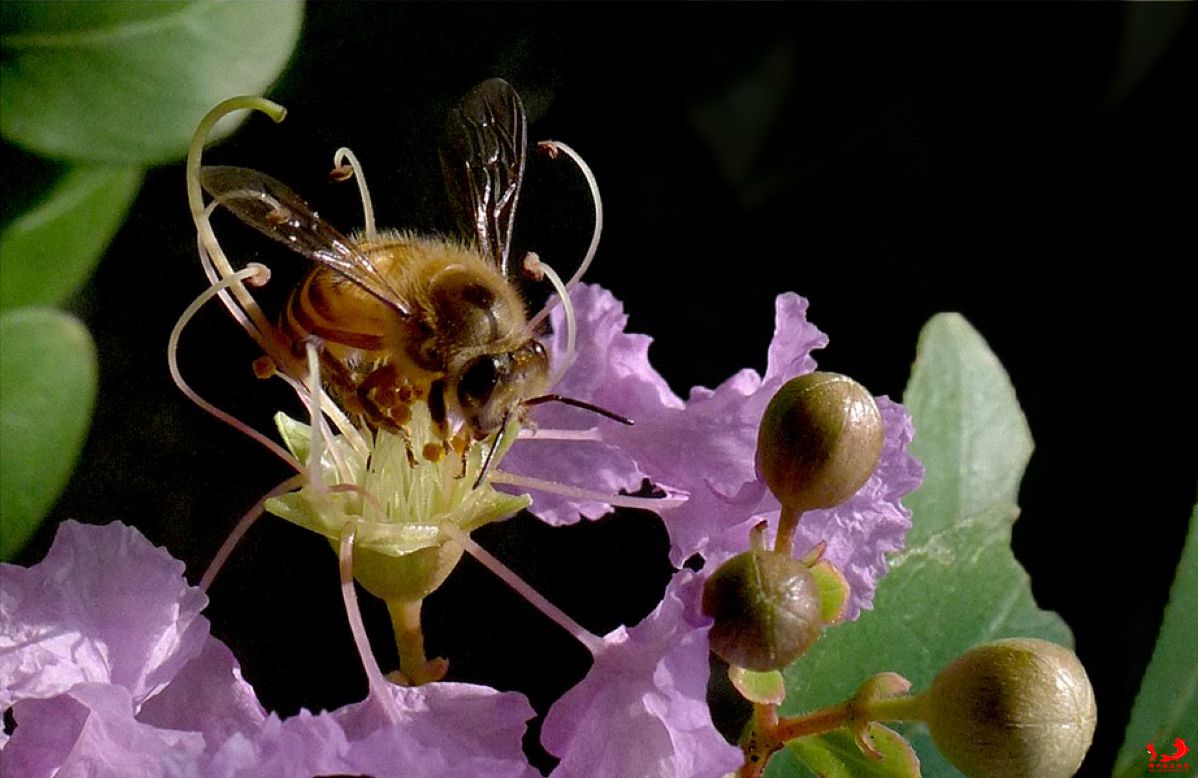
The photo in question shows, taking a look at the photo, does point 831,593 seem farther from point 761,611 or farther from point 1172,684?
point 1172,684

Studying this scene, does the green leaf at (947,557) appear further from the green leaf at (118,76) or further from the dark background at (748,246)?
the green leaf at (118,76)

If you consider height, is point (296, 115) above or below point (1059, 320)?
above

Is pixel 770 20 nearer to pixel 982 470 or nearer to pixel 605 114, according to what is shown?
pixel 605 114

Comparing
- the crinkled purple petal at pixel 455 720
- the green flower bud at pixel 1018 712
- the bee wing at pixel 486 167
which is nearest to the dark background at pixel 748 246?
the bee wing at pixel 486 167

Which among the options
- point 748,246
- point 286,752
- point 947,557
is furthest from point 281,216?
point 748,246

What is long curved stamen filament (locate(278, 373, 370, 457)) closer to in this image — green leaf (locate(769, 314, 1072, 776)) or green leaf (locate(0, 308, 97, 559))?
green leaf (locate(0, 308, 97, 559))

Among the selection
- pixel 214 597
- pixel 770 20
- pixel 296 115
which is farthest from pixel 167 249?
pixel 770 20
